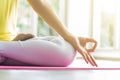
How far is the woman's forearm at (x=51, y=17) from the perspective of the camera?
1.17m

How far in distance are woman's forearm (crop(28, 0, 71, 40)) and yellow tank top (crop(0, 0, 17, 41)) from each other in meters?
0.29

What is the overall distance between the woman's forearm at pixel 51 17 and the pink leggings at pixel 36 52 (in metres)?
0.05

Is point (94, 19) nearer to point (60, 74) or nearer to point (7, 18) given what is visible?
point (7, 18)

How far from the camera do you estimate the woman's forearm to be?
117 centimetres

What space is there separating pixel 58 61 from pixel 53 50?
0.19 feet

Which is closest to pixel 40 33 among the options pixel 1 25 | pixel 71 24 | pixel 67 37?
pixel 71 24

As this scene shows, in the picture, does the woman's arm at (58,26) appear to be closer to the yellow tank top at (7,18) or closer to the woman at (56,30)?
the woman at (56,30)

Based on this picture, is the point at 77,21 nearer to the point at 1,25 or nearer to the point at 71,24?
the point at 71,24

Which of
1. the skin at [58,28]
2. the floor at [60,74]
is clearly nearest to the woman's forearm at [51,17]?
the skin at [58,28]

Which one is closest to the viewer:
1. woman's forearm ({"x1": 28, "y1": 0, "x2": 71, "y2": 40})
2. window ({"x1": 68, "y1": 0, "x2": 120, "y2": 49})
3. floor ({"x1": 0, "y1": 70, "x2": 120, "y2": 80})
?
floor ({"x1": 0, "y1": 70, "x2": 120, "y2": 80})

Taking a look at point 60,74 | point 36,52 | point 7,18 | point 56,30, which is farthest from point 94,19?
point 60,74

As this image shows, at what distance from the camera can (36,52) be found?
3.53 feet

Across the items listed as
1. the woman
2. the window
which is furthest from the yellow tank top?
the window

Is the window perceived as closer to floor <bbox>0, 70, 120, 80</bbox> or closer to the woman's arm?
the woman's arm
